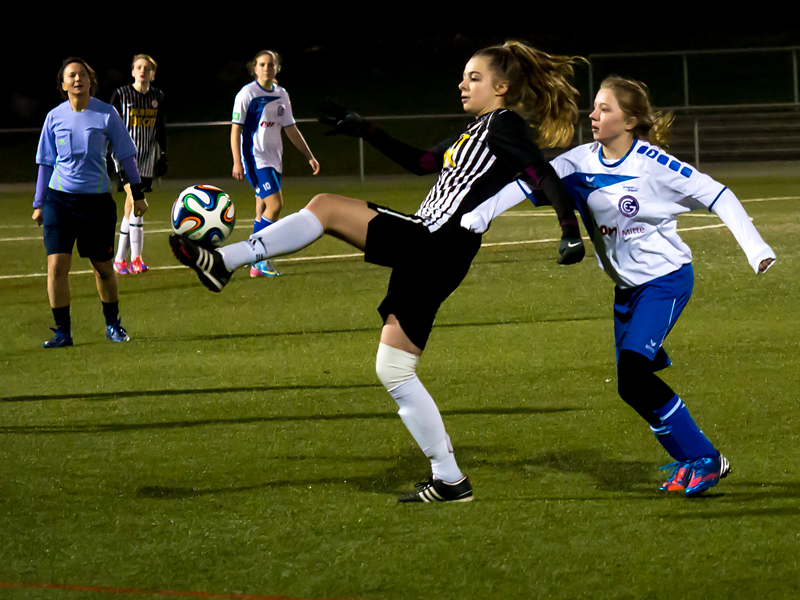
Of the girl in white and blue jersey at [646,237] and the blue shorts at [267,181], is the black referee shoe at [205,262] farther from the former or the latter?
the blue shorts at [267,181]

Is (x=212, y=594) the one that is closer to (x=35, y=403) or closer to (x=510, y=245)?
(x=35, y=403)

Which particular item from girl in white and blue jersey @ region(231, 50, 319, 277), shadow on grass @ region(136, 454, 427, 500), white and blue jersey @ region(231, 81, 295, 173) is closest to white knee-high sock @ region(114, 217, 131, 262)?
girl in white and blue jersey @ region(231, 50, 319, 277)

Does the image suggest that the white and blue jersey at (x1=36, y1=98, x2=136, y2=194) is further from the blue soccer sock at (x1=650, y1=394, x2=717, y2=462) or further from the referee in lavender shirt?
the blue soccer sock at (x1=650, y1=394, x2=717, y2=462)

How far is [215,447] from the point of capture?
18.9 feet

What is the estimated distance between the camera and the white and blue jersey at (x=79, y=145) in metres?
8.60

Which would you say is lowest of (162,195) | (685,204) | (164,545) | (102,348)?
(162,195)

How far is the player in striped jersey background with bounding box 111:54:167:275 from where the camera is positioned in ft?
41.4

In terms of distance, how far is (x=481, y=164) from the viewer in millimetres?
4641

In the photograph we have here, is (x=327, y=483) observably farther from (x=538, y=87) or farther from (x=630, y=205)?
(x=538, y=87)

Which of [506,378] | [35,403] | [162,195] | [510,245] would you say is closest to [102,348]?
[35,403]

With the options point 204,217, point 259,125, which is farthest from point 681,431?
point 259,125

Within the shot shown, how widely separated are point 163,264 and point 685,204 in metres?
9.48

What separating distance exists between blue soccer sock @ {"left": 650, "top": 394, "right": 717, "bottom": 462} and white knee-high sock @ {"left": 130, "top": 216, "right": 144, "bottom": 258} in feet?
27.2

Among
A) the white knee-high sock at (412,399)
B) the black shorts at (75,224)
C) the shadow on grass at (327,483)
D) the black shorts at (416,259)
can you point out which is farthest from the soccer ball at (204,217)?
the black shorts at (75,224)
